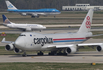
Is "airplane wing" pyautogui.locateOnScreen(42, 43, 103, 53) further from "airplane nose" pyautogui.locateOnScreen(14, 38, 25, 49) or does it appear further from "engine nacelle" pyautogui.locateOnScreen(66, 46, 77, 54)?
"airplane nose" pyautogui.locateOnScreen(14, 38, 25, 49)

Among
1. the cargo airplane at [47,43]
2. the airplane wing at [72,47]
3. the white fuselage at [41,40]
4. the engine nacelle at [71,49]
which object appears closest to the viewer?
the white fuselage at [41,40]

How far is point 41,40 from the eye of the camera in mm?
45969

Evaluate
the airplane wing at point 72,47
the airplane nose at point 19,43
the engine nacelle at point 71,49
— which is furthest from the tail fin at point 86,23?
the airplane nose at point 19,43

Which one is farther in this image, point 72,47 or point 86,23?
point 86,23

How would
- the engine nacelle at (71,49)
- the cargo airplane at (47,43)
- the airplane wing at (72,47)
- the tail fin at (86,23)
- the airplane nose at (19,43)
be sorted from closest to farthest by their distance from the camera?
the airplane nose at (19,43) < the cargo airplane at (47,43) < the engine nacelle at (71,49) < the airplane wing at (72,47) < the tail fin at (86,23)

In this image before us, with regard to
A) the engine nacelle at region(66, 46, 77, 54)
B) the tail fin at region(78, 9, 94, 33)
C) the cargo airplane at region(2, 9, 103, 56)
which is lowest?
the engine nacelle at region(66, 46, 77, 54)

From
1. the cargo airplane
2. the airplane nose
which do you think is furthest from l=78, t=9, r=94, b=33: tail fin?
the airplane nose

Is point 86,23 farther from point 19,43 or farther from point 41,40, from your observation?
point 19,43

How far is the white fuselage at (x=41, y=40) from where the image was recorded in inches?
1735

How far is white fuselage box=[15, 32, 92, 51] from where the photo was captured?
145 ft

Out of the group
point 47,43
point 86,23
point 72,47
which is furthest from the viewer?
point 86,23

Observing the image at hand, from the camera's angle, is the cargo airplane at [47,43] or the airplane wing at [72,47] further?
the airplane wing at [72,47]

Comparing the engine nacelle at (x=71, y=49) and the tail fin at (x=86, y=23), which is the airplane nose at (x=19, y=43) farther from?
the tail fin at (x=86, y=23)

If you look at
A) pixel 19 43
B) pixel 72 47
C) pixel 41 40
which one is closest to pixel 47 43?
pixel 41 40
